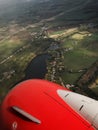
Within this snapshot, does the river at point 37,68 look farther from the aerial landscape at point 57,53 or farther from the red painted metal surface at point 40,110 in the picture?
the red painted metal surface at point 40,110

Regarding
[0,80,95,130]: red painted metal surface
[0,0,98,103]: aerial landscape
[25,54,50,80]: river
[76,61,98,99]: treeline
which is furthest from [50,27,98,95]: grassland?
[0,80,95,130]: red painted metal surface

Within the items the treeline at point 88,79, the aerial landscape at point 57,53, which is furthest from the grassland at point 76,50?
the treeline at point 88,79

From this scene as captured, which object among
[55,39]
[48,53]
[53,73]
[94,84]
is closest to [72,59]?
[53,73]

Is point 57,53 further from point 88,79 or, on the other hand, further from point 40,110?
point 40,110

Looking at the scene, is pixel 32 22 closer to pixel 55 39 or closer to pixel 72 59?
pixel 55 39

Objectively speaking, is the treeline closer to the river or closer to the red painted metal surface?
the river

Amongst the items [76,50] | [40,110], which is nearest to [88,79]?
[76,50]
